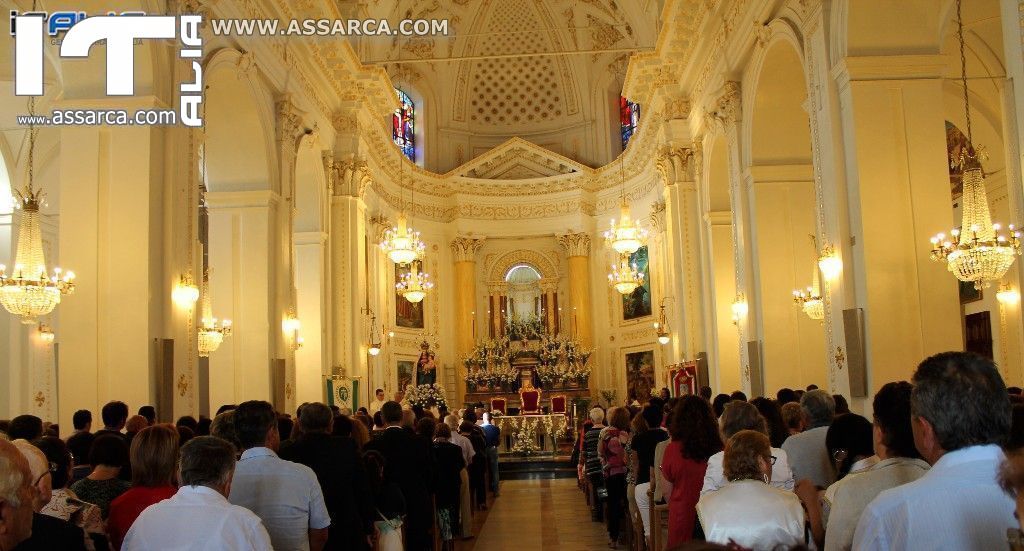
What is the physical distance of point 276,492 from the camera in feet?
16.5

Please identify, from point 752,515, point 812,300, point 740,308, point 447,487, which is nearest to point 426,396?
point 740,308

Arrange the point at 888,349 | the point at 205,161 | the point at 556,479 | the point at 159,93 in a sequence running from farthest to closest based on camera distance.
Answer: the point at 556,479, the point at 205,161, the point at 159,93, the point at 888,349

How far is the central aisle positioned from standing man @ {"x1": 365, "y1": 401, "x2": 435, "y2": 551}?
314 cm

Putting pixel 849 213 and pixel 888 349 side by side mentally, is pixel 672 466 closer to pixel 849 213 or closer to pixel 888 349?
pixel 888 349

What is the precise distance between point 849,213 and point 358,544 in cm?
758

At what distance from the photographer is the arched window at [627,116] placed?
100 feet

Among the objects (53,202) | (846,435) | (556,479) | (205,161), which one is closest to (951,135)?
(556,479)

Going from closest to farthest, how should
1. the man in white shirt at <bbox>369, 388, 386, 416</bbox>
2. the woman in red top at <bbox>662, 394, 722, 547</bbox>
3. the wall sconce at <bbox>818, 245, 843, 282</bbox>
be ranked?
the woman in red top at <bbox>662, 394, 722, 547</bbox> < the wall sconce at <bbox>818, 245, 843, 282</bbox> < the man in white shirt at <bbox>369, 388, 386, 416</bbox>

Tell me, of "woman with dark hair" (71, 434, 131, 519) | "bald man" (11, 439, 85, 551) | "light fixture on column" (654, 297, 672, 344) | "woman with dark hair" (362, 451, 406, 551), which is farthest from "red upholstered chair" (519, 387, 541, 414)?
"bald man" (11, 439, 85, 551)

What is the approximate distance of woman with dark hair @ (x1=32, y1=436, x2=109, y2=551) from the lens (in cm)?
400

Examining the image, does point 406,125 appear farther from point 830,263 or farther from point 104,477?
point 104,477

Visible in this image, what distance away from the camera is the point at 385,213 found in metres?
27.2

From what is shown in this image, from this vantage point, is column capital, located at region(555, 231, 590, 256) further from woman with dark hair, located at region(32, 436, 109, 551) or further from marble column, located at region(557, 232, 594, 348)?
woman with dark hair, located at region(32, 436, 109, 551)

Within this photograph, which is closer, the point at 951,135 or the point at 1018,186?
the point at 1018,186
